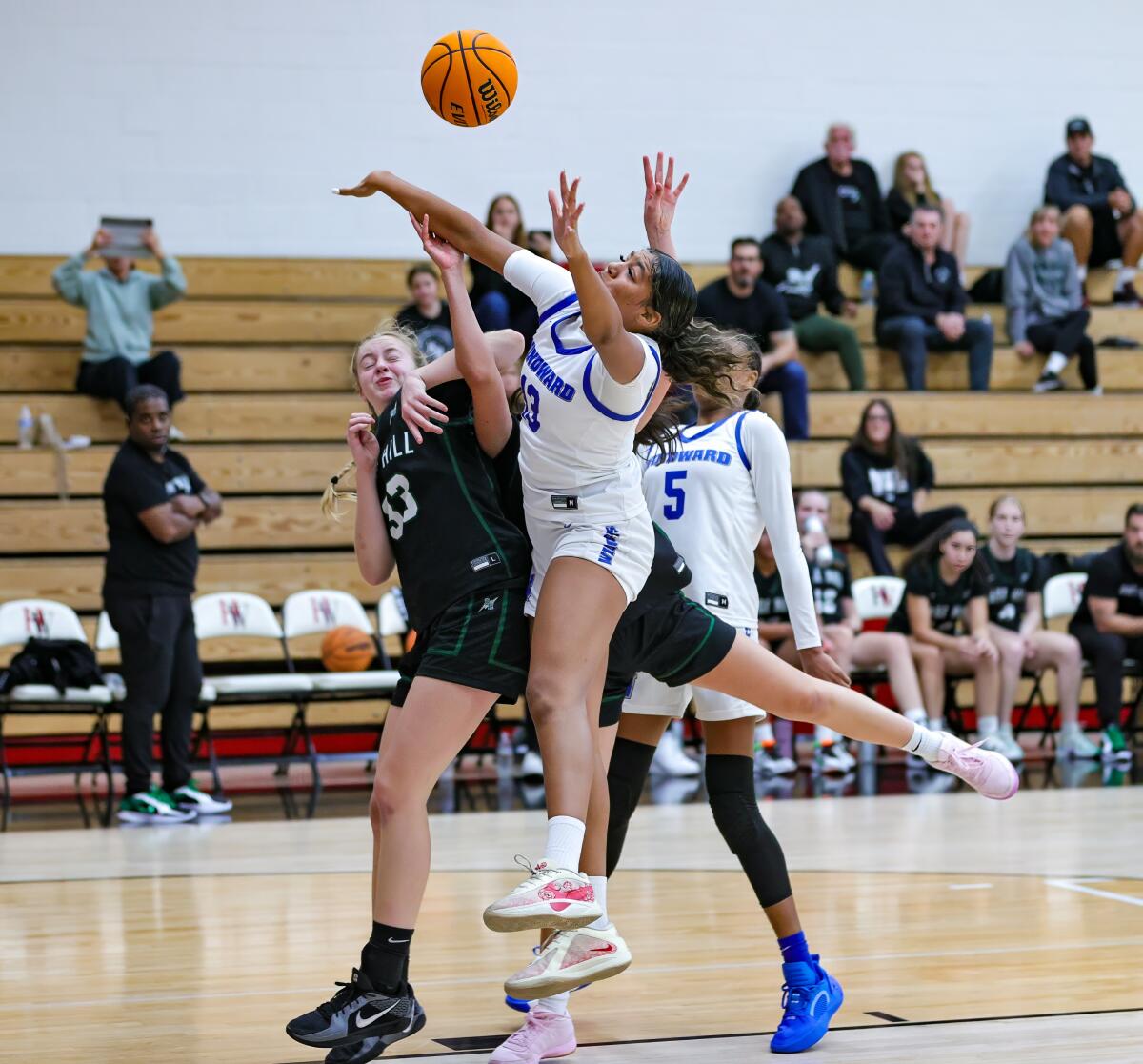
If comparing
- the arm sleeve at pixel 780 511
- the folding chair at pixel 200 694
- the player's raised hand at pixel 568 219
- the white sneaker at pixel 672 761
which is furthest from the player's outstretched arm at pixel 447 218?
the white sneaker at pixel 672 761

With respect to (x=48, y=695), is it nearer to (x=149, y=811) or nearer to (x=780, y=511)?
(x=149, y=811)

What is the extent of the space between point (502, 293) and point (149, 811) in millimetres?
4912

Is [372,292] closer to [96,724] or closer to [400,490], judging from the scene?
[96,724]

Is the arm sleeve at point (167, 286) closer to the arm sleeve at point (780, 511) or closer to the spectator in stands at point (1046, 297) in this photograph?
the spectator in stands at point (1046, 297)

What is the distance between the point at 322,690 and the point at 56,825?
5.74ft

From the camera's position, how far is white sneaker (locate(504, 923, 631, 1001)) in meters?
3.09

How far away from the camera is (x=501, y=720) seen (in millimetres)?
9742

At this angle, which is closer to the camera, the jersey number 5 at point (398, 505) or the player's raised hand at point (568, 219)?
the player's raised hand at point (568, 219)

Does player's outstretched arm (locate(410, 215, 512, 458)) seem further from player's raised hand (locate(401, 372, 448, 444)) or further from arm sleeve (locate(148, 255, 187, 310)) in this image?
arm sleeve (locate(148, 255, 187, 310))

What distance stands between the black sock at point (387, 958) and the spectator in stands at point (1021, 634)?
6.89 metres

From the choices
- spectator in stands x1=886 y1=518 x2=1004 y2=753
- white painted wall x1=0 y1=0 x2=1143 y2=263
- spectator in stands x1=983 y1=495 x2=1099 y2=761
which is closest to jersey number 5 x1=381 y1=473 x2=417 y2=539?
spectator in stands x1=886 y1=518 x2=1004 y2=753

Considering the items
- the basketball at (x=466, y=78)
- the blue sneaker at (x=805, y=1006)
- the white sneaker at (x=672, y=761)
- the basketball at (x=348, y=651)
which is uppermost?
the basketball at (x=466, y=78)

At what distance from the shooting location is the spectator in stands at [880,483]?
10461mm

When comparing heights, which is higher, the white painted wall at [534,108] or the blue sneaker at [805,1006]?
the white painted wall at [534,108]
